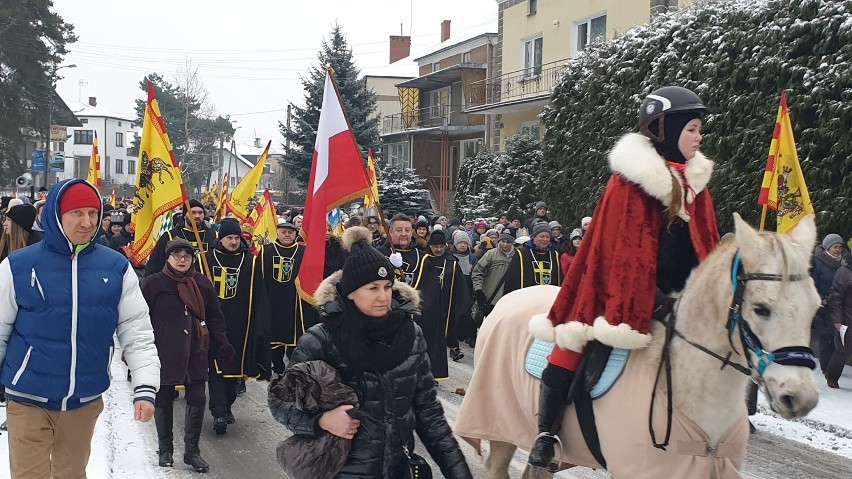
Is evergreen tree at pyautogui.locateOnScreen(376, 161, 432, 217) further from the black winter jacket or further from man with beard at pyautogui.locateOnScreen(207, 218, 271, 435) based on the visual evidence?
the black winter jacket

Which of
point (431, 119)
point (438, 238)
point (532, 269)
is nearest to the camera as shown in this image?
point (438, 238)

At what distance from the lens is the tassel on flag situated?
9.53m

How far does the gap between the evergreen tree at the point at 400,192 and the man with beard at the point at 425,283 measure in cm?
2280

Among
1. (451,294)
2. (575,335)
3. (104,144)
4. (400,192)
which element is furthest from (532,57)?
(104,144)

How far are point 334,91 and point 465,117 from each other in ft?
108

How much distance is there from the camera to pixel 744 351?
131 inches

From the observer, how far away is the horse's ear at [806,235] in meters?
3.35

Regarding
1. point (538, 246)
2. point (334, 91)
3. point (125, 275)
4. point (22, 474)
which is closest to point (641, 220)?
point (125, 275)

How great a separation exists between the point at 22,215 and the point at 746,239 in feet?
21.7

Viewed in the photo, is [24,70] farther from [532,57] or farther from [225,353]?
[225,353]

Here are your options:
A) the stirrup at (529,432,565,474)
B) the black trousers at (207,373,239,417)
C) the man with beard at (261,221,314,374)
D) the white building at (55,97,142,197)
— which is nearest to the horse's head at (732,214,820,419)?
the stirrup at (529,432,565,474)

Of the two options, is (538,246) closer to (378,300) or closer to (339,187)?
(339,187)

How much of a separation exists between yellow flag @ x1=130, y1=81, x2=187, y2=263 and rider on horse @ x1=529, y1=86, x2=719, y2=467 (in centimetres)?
556

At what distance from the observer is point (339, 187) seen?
6668 mm
